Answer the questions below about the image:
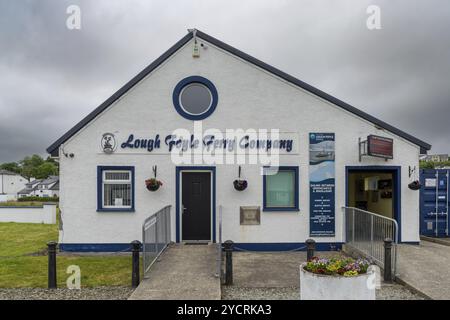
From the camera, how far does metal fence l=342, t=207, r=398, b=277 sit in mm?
8023

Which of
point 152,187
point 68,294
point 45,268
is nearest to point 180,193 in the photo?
point 152,187

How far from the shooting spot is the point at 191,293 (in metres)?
6.45

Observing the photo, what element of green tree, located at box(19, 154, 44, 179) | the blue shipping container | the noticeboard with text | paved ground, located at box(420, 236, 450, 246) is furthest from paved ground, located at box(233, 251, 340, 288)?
green tree, located at box(19, 154, 44, 179)

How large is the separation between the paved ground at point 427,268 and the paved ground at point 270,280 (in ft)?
0.99

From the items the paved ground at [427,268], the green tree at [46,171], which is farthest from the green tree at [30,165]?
the paved ground at [427,268]

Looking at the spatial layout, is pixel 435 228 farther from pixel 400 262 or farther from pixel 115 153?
pixel 115 153

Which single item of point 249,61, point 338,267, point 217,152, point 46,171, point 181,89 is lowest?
point 338,267

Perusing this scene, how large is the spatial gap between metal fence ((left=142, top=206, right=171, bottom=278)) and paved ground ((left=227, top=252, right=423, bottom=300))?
1.86 metres

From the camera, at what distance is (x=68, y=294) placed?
272 inches

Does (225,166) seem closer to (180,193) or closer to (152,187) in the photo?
(180,193)

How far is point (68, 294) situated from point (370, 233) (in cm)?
714

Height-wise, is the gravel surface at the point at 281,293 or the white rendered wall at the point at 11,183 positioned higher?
the gravel surface at the point at 281,293

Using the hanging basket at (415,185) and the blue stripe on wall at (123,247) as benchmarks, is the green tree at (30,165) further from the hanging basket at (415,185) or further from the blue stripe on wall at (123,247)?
the hanging basket at (415,185)

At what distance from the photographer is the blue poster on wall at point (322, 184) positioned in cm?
1080
